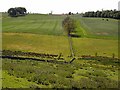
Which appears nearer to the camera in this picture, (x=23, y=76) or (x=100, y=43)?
(x=23, y=76)

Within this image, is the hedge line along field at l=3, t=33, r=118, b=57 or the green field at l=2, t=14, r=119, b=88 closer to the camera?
the green field at l=2, t=14, r=119, b=88

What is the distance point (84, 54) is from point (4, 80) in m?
36.5

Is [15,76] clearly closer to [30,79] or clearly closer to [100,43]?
[30,79]

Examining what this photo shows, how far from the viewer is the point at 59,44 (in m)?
73.3

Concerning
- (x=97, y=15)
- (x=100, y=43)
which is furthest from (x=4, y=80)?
(x=97, y=15)

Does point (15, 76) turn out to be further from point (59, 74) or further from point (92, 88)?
point (92, 88)

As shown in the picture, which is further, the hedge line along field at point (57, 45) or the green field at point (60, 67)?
the hedge line along field at point (57, 45)

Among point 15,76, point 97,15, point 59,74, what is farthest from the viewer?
point 97,15

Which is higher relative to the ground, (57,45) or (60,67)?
(57,45)

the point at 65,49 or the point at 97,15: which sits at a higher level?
the point at 97,15

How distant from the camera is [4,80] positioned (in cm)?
2905

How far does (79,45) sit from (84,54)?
35.1 feet

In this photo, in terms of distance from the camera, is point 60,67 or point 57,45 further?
point 57,45

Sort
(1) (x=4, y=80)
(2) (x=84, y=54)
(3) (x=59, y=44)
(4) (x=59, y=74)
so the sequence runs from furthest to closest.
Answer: (3) (x=59, y=44) < (2) (x=84, y=54) < (4) (x=59, y=74) < (1) (x=4, y=80)
